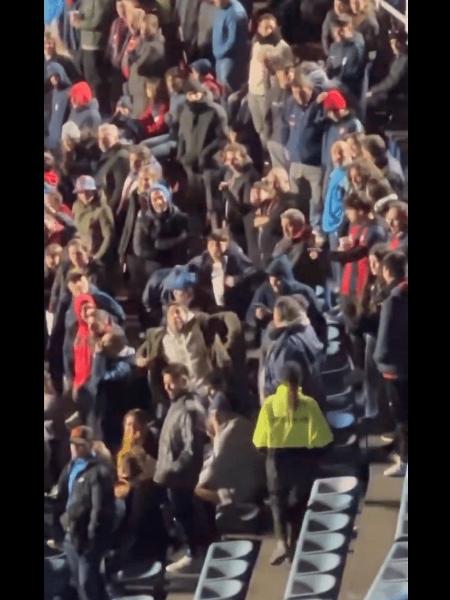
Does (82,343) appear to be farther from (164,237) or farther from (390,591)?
(390,591)

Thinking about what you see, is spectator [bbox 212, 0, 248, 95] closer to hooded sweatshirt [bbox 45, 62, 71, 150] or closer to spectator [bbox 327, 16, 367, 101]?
spectator [bbox 327, 16, 367, 101]

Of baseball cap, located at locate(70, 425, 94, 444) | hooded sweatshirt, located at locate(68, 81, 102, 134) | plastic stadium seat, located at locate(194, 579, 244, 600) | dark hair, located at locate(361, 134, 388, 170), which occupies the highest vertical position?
hooded sweatshirt, located at locate(68, 81, 102, 134)

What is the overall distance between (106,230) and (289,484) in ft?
1.65

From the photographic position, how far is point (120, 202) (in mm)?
1490

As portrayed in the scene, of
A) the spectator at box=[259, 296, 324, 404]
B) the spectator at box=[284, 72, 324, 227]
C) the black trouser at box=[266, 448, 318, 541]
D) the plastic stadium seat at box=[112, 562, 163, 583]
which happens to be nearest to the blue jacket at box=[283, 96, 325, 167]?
the spectator at box=[284, 72, 324, 227]

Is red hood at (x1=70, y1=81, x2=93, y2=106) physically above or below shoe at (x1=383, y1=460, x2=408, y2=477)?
above

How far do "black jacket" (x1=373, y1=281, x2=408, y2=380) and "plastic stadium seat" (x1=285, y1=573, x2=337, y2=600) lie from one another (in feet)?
1.11

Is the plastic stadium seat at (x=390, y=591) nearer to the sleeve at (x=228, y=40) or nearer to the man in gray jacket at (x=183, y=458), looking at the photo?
the man in gray jacket at (x=183, y=458)

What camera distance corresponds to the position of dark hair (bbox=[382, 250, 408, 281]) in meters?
1.44

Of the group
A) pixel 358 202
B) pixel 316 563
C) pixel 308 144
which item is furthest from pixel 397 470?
pixel 308 144
